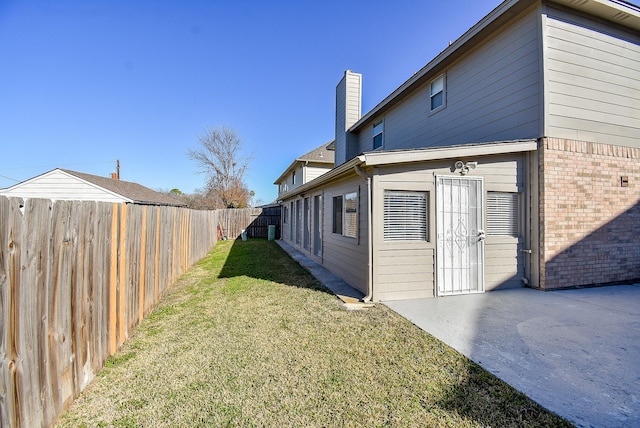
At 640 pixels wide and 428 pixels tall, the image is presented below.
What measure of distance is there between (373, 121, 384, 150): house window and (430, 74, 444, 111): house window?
3058 millimetres

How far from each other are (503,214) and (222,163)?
92.2 feet

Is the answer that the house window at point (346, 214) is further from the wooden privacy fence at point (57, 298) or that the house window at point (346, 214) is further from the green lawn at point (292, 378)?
the wooden privacy fence at point (57, 298)

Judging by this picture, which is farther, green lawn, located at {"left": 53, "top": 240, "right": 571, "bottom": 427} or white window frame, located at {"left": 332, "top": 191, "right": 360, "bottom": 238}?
white window frame, located at {"left": 332, "top": 191, "right": 360, "bottom": 238}

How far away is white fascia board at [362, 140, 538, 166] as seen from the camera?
17.1ft

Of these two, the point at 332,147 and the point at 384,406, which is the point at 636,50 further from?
the point at 332,147

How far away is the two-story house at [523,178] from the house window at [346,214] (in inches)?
2.0

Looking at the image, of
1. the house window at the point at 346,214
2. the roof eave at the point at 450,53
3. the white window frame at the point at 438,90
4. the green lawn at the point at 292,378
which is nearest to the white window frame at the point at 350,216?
the house window at the point at 346,214

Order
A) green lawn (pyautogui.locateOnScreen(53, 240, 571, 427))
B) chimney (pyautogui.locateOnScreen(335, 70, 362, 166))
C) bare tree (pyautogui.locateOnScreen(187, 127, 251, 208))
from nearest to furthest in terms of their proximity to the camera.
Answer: green lawn (pyautogui.locateOnScreen(53, 240, 571, 427)), chimney (pyautogui.locateOnScreen(335, 70, 362, 166)), bare tree (pyautogui.locateOnScreen(187, 127, 251, 208))

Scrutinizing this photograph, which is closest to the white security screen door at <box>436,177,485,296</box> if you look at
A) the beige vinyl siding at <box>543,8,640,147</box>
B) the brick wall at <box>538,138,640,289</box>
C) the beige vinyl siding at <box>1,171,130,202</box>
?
the brick wall at <box>538,138,640,289</box>

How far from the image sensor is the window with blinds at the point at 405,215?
5605mm

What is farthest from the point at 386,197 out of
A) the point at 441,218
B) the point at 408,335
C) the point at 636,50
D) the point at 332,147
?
the point at 332,147

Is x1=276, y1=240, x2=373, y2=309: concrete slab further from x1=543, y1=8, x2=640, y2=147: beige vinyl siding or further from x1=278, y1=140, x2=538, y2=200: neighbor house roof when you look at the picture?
x1=543, y1=8, x2=640, y2=147: beige vinyl siding

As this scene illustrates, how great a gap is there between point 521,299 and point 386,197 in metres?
3.11

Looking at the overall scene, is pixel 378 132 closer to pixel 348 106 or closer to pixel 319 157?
pixel 348 106
